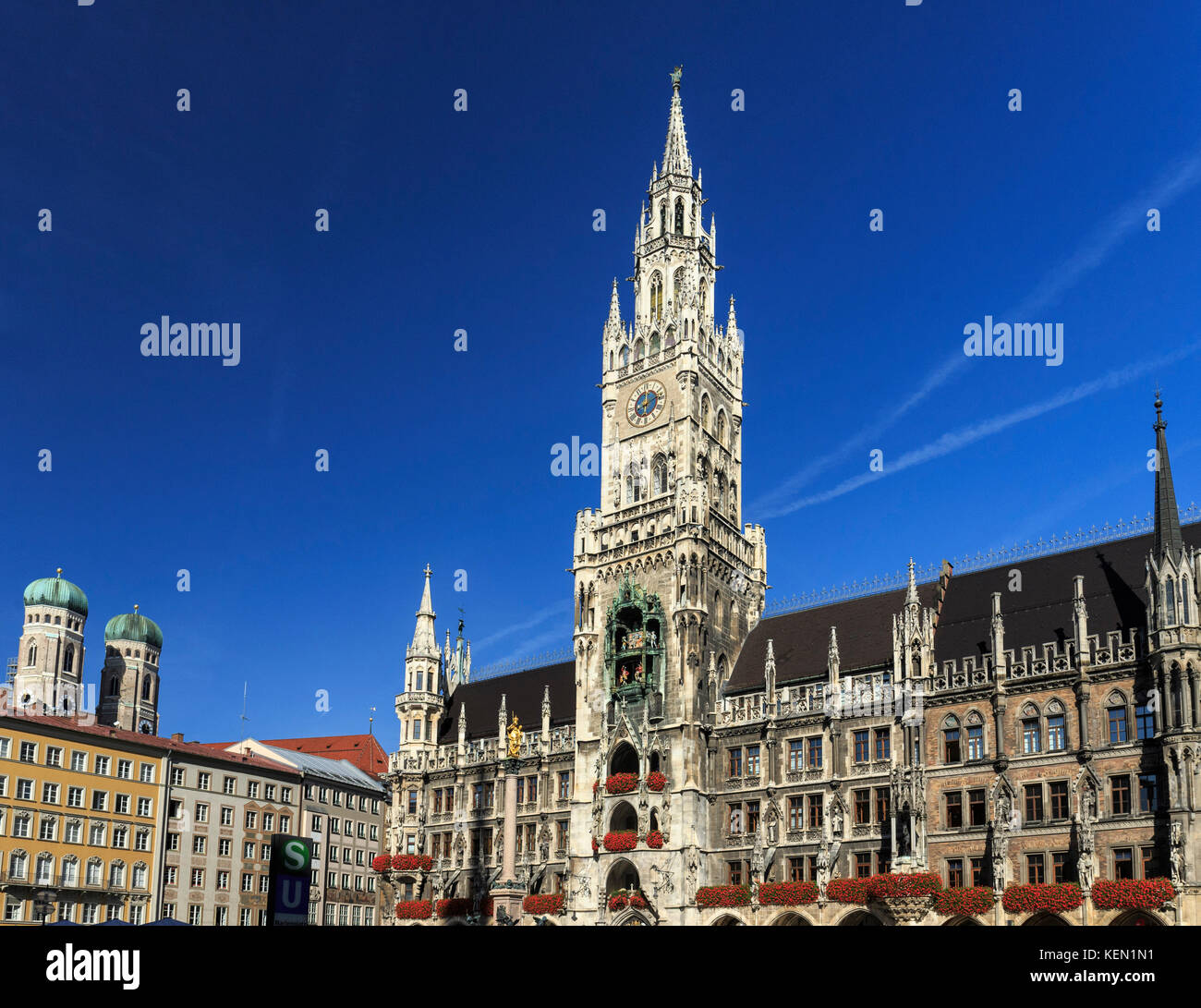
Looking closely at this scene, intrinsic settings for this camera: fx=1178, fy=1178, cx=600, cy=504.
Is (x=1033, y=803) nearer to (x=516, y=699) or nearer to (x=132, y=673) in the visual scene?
(x=516, y=699)

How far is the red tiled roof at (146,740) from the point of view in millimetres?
77688

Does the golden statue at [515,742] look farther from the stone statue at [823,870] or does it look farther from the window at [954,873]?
the window at [954,873]

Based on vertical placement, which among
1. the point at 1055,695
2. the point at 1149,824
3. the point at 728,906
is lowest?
the point at 728,906

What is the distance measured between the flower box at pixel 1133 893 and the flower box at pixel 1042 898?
0.87m

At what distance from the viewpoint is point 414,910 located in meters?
77.7

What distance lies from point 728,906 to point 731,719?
10463 mm

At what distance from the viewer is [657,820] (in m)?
66.7

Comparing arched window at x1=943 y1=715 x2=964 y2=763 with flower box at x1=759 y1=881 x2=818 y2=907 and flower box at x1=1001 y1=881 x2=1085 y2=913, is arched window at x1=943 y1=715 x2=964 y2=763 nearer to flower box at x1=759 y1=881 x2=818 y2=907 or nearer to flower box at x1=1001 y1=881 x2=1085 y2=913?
flower box at x1=1001 y1=881 x2=1085 y2=913

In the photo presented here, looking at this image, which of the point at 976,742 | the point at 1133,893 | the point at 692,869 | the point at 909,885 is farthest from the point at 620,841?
the point at 1133,893

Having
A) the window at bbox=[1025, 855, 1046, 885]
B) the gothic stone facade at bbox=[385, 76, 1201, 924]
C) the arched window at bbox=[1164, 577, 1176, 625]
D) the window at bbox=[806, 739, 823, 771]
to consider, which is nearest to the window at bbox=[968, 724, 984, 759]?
the gothic stone facade at bbox=[385, 76, 1201, 924]

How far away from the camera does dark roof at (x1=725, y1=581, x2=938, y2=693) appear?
215ft

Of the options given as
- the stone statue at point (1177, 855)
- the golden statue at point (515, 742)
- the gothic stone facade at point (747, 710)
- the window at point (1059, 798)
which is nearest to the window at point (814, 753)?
the gothic stone facade at point (747, 710)
